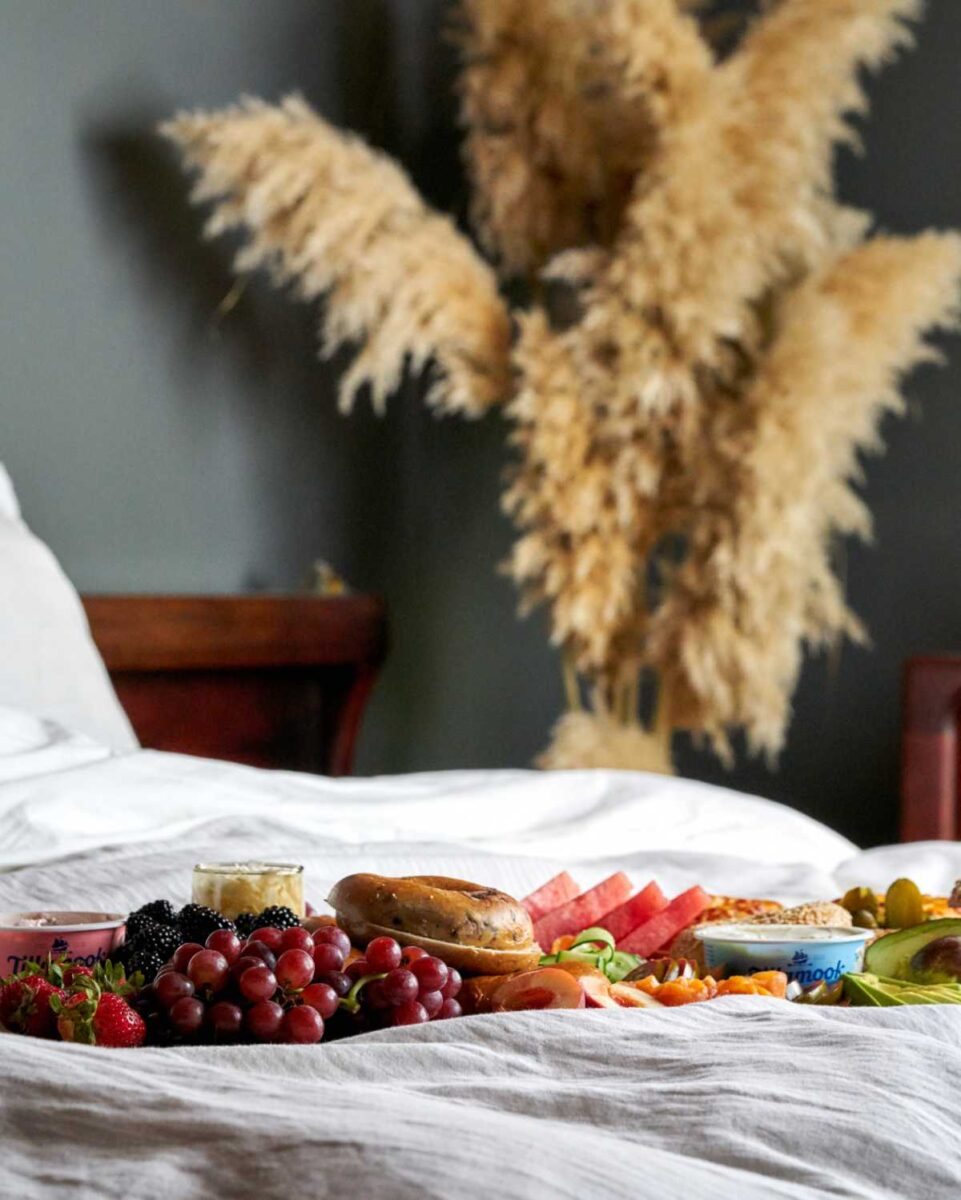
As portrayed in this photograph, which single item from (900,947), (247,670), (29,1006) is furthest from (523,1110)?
(247,670)

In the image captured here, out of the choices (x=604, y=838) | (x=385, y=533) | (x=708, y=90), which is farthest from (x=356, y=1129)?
(x=385, y=533)

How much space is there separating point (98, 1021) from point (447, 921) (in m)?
0.26

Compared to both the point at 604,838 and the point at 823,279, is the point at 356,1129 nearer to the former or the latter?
the point at 604,838

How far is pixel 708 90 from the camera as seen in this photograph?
3355 mm

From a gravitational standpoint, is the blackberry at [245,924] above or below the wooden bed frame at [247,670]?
below

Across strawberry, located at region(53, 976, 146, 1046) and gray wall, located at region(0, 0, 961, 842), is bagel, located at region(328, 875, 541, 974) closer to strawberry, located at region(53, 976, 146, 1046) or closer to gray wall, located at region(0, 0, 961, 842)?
strawberry, located at region(53, 976, 146, 1046)

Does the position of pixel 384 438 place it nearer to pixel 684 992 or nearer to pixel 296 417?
pixel 296 417

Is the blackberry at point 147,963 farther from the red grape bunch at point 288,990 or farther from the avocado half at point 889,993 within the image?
the avocado half at point 889,993

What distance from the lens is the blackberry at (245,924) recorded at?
120cm

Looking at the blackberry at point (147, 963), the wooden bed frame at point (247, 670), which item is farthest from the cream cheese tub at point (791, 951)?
the wooden bed frame at point (247, 670)

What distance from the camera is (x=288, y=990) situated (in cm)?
105

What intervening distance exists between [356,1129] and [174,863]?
887mm

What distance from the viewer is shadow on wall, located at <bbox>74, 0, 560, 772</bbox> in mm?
3389

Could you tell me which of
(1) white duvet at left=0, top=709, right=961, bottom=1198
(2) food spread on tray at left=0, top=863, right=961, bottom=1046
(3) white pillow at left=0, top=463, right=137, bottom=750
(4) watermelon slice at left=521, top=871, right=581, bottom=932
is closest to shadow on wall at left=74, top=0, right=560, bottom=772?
(3) white pillow at left=0, top=463, right=137, bottom=750
